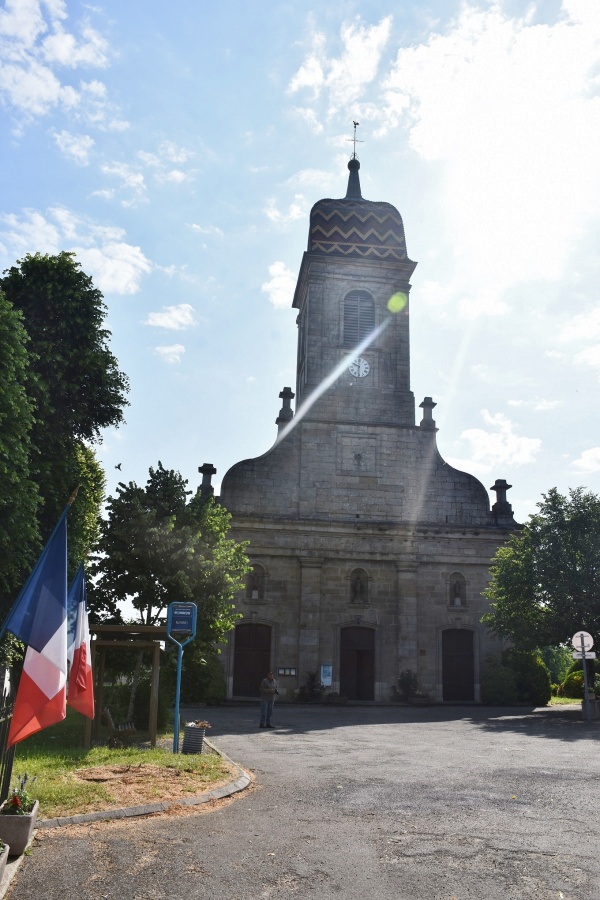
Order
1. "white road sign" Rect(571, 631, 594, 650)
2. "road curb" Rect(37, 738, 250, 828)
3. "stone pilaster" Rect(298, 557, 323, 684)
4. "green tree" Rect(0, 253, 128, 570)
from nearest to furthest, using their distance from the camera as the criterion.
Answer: "road curb" Rect(37, 738, 250, 828) < "green tree" Rect(0, 253, 128, 570) < "white road sign" Rect(571, 631, 594, 650) < "stone pilaster" Rect(298, 557, 323, 684)

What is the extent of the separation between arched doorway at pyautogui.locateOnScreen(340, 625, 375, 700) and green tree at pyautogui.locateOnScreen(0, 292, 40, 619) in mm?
17832

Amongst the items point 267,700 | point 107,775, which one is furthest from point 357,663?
point 107,775

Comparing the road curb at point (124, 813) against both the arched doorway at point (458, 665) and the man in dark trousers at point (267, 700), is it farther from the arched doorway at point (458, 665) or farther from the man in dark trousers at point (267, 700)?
the arched doorway at point (458, 665)

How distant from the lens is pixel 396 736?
17953mm

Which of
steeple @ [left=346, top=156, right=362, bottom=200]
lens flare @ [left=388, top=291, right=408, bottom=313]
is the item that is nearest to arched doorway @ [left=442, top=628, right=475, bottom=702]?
lens flare @ [left=388, top=291, right=408, bottom=313]

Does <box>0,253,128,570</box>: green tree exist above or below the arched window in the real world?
above

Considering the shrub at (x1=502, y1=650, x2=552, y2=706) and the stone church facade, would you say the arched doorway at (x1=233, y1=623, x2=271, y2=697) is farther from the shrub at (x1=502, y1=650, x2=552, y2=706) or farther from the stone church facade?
the shrub at (x1=502, y1=650, x2=552, y2=706)

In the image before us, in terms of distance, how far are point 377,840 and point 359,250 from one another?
107 ft

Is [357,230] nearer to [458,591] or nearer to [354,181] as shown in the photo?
[354,181]

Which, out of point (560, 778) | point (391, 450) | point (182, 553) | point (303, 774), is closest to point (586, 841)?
point (560, 778)

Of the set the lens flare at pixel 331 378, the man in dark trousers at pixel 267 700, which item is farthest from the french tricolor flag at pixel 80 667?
the lens flare at pixel 331 378

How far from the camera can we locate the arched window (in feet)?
104

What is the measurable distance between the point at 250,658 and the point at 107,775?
2058cm

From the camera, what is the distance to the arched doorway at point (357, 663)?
3119cm
